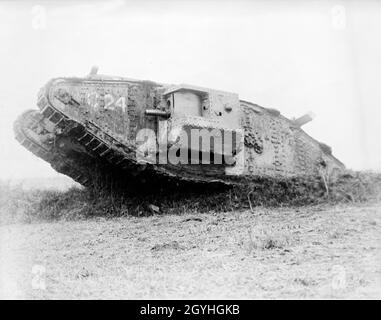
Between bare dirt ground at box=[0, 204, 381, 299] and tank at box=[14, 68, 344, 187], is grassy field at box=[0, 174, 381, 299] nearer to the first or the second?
bare dirt ground at box=[0, 204, 381, 299]

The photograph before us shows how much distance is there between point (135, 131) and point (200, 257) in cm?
464

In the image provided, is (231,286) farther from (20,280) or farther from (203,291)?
(20,280)

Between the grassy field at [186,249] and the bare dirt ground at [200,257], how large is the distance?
1 cm

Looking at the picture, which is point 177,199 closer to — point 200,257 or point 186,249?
point 186,249

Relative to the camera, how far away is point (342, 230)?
23.7 feet

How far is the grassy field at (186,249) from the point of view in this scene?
16.0 feet

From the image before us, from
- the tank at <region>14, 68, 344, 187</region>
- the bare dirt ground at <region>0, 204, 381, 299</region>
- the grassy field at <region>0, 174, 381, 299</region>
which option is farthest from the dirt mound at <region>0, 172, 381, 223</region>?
the bare dirt ground at <region>0, 204, 381, 299</region>

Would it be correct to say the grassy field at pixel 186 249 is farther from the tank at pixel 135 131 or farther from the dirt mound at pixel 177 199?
the tank at pixel 135 131

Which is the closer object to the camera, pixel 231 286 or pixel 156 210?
pixel 231 286

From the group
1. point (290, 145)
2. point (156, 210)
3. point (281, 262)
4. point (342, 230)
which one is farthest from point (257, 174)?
point (281, 262)

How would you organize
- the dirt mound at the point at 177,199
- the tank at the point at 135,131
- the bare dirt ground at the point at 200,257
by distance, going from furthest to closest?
the dirt mound at the point at 177,199 → the tank at the point at 135,131 → the bare dirt ground at the point at 200,257

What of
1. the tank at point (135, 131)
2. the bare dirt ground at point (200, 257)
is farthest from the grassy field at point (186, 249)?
the tank at point (135, 131)
